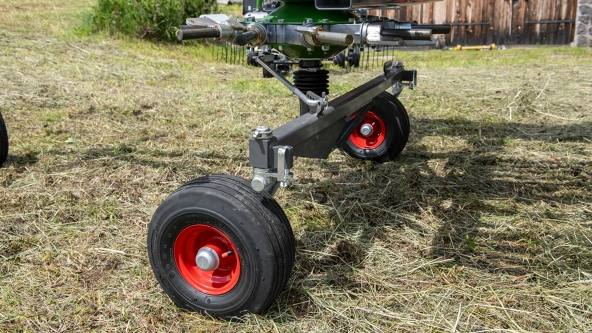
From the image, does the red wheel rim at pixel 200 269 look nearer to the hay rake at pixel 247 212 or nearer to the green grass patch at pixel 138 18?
the hay rake at pixel 247 212

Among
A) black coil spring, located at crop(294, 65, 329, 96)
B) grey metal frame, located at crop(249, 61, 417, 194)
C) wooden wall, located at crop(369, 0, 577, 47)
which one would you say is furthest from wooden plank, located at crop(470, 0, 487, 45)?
black coil spring, located at crop(294, 65, 329, 96)

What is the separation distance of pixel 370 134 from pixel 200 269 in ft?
8.03

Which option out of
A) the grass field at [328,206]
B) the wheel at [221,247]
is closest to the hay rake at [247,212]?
the wheel at [221,247]

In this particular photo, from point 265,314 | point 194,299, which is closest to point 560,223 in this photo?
point 265,314

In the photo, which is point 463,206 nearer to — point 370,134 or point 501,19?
point 370,134

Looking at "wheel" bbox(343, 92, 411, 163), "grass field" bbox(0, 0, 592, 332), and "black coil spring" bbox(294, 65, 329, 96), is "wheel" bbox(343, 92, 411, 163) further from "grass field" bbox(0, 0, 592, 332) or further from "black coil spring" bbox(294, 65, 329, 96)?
"black coil spring" bbox(294, 65, 329, 96)

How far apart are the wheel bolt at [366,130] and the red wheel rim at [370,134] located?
2cm

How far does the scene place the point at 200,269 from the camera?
8.46 ft

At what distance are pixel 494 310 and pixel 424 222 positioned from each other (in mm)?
990

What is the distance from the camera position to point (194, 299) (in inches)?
99.0

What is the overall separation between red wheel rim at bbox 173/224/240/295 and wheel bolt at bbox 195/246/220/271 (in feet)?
0.12

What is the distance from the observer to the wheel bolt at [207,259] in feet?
8.04

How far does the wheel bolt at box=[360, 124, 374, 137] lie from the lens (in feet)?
15.2

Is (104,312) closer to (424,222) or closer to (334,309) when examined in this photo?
(334,309)
